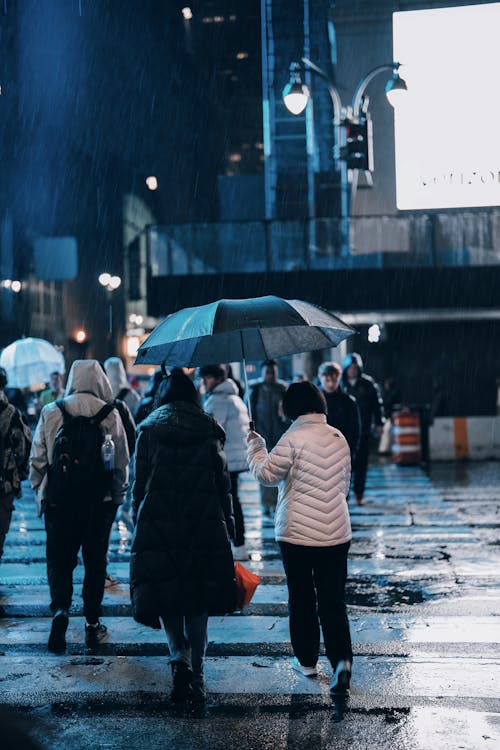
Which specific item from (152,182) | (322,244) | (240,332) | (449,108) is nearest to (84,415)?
(240,332)

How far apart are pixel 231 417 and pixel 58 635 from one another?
3.94 m

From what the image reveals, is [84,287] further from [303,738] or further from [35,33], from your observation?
[303,738]

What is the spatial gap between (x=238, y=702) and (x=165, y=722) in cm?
52

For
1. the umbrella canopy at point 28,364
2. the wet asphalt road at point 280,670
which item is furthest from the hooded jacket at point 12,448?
the umbrella canopy at point 28,364

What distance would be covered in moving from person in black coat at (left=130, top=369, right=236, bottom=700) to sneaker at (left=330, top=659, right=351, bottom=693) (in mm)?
751

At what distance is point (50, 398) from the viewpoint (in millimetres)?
17062

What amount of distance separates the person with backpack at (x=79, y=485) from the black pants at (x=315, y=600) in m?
1.68

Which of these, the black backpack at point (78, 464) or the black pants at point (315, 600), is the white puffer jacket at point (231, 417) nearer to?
the black backpack at point (78, 464)

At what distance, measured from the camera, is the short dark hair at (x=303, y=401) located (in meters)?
5.90

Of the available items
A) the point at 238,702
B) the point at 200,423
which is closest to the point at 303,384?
the point at 200,423

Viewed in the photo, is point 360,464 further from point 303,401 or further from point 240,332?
point 303,401

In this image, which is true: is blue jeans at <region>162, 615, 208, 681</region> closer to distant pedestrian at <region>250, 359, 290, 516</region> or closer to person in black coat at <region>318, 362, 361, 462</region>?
person in black coat at <region>318, 362, 361, 462</region>

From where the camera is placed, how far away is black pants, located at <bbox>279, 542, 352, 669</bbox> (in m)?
5.76

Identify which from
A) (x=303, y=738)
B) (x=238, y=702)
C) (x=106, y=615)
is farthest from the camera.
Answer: (x=106, y=615)
